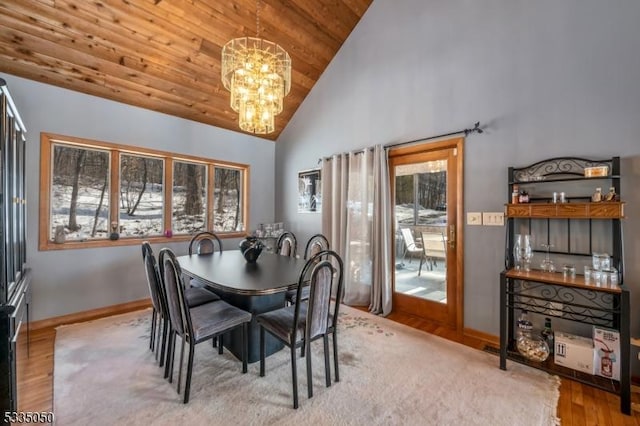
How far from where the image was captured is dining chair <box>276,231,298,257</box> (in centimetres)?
353

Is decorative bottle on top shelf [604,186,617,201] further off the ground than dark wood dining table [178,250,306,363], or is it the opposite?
decorative bottle on top shelf [604,186,617,201]

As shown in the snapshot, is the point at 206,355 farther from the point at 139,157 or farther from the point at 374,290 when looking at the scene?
the point at 139,157

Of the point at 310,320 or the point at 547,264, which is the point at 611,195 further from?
the point at 310,320

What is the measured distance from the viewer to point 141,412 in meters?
1.80

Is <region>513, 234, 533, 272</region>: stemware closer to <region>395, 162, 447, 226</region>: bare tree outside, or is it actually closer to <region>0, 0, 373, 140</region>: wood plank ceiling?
<region>395, 162, 447, 226</region>: bare tree outside

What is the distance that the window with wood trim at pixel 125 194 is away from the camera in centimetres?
A: 330

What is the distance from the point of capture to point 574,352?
223cm

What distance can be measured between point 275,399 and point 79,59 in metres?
3.87

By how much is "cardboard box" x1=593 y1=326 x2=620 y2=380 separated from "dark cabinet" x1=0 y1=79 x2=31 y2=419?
3.88m

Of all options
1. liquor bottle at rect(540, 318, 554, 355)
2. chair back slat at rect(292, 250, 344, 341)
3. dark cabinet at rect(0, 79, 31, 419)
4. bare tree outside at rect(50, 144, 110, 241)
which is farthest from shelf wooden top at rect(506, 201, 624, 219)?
bare tree outside at rect(50, 144, 110, 241)

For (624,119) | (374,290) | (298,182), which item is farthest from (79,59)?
(624,119)

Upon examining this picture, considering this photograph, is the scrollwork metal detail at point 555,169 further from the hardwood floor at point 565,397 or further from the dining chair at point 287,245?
the dining chair at point 287,245

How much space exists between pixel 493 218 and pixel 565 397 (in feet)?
4.88

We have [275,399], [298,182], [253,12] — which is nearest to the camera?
[275,399]
